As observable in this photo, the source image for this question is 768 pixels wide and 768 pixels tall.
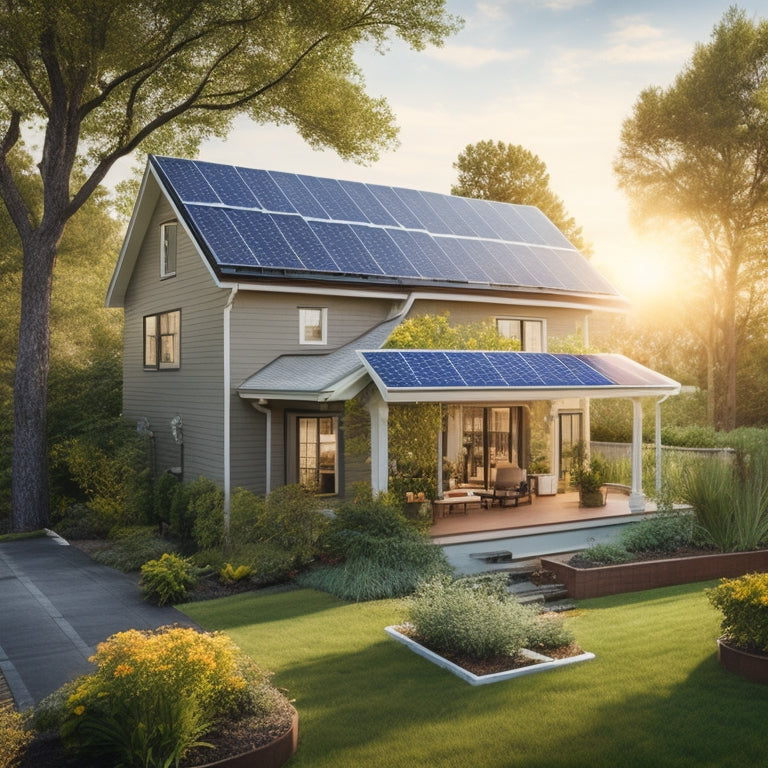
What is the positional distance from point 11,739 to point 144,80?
18.3 meters

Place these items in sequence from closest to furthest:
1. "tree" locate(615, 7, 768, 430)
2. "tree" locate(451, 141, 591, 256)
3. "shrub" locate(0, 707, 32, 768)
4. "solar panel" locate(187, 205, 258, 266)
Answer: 1. "shrub" locate(0, 707, 32, 768)
2. "solar panel" locate(187, 205, 258, 266)
3. "tree" locate(615, 7, 768, 430)
4. "tree" locate(451, 141, 591, 256)

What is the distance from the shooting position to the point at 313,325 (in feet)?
58.5

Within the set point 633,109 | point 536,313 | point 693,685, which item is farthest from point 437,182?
point 693,685

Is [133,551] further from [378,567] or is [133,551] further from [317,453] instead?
[378,567]

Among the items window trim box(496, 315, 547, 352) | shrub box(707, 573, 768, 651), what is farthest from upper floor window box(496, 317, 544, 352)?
shrub box(707, 573, 768, 651)

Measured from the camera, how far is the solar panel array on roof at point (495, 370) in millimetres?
14000

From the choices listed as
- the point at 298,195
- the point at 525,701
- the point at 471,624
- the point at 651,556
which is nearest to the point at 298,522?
the point at 471,624

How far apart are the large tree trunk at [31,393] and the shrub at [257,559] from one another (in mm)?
6998

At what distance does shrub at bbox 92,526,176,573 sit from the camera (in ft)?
49.2

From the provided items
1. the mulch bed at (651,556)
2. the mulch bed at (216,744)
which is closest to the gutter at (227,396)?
the mulch bed at (651,556)

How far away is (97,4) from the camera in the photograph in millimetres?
17484

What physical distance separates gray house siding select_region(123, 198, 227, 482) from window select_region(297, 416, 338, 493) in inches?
68.2

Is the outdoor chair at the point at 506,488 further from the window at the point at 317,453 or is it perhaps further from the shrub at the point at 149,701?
the shrub at the point at 149,701

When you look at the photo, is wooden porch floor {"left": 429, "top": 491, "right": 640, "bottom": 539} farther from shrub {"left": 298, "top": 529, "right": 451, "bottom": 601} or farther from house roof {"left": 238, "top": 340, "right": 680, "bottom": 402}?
house roof {"left": 238, "top": 340, "right": 680, "bottom": 402}
